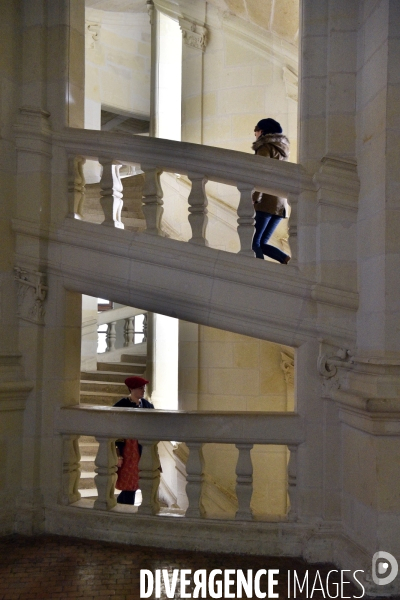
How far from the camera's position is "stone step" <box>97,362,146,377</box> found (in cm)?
786

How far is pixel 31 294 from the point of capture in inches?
151

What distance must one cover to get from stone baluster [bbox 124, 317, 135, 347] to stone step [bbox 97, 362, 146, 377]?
1588mm

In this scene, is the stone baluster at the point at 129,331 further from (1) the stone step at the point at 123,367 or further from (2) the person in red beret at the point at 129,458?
(2) the person in red beret at the point at 129,458

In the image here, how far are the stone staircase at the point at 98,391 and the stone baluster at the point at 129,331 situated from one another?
1116 mm

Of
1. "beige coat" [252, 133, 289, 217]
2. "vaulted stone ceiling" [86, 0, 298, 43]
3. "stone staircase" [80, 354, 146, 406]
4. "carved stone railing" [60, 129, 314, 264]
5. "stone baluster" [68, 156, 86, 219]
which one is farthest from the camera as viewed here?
"stone staircase" [80, 354, 146, 406]

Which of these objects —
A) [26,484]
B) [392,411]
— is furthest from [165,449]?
[392,411]

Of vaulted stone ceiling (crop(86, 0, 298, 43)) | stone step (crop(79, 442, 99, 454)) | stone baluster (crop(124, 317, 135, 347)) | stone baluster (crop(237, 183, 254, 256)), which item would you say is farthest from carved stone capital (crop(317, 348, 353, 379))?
stone baluster (crop(124, 317, 135, 347))

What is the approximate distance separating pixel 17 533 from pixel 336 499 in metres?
1.89

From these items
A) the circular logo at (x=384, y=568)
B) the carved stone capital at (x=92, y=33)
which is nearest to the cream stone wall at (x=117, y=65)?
the carved stone capital at (x=92, y=33)

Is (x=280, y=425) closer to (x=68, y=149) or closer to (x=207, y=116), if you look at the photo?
(x=68, y=149)

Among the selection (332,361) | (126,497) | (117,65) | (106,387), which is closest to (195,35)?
(117,65)

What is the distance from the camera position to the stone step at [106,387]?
687 centimetres

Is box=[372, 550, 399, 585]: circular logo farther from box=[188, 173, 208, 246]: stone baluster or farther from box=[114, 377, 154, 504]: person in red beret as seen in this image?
box=[188, 173, 208, 246]: stone baluster

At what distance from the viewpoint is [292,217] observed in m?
3.59
